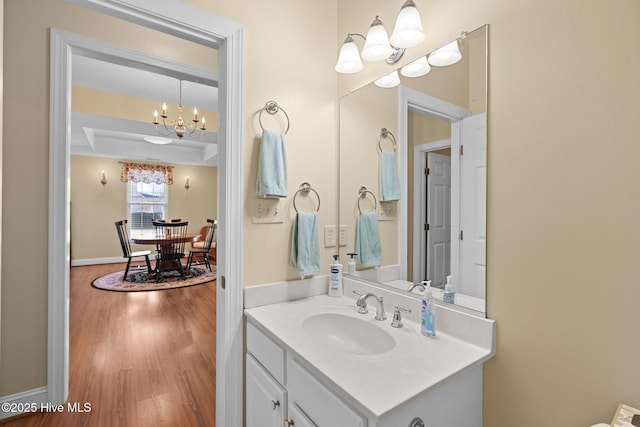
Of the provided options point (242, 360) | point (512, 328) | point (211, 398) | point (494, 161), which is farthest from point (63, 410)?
point (494, 161)

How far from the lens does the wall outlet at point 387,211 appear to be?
1498mm

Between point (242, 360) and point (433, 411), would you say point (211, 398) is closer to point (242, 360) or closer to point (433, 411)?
point (242, 360)

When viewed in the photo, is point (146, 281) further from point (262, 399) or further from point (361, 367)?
point (361, 367)

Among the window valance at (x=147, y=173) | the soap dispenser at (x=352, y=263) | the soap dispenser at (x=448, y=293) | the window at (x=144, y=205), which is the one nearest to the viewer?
the soap dispenser at (x=448, y=293)

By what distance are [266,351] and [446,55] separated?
140 cm

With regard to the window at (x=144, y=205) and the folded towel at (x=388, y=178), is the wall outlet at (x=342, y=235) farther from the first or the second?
the window at (x=144, y=205)

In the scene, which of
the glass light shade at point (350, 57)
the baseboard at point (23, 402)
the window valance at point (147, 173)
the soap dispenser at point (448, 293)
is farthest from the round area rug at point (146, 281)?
the soap dispenser at point (448, 293)

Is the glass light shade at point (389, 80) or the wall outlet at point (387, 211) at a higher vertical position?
the glass light shade at point (389, 80)

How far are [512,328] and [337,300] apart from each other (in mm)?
812

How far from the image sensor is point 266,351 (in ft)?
4.03

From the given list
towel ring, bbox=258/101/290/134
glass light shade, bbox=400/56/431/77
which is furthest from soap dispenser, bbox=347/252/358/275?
glass light shade, bbox=400/56/431/77

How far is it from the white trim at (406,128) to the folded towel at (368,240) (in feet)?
0.49

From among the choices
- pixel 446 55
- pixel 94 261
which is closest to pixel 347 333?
pixel 446 55

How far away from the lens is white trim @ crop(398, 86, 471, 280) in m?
1.19
